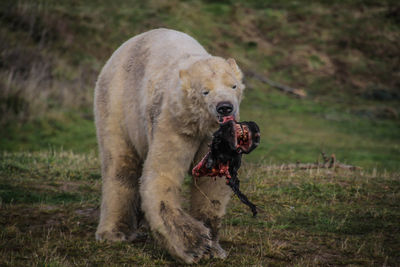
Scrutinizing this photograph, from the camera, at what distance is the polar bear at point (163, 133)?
4703mm

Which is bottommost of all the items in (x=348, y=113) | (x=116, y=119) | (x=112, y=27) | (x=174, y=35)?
(x=348, y=113)

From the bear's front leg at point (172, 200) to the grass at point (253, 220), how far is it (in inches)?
9.0

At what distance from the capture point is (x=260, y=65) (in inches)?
1130

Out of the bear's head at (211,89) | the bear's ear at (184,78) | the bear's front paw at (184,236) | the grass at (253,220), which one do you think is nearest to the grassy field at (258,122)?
the grass at (253,220)

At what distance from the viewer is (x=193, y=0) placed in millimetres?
33312

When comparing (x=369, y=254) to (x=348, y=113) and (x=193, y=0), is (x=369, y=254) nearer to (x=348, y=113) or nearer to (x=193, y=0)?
(x=348, y=113)

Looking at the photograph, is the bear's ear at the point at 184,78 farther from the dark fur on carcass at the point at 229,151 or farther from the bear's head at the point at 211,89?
the dark fur on carcass at the point at 229,151

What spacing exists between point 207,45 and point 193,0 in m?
6.58

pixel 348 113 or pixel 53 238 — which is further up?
pixel 53 238

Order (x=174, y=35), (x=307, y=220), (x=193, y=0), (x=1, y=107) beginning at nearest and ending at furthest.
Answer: (x=174, y=35)
(x=307, y=220)
(x=1, y=107)
(x=193, y=0)

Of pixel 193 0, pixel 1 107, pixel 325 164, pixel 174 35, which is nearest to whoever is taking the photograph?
pixel 174 35

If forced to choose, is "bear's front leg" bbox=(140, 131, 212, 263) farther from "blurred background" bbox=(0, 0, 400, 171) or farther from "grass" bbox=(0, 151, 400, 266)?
"blurred background" bbox=(0, 0, 400, 171)

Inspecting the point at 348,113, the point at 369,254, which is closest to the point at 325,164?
the point at 369,254

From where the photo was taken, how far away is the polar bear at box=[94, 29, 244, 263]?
470cm
